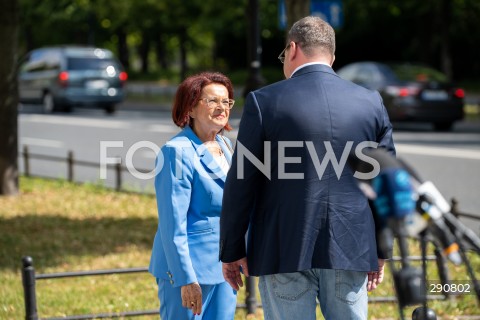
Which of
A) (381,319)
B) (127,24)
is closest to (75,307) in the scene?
(381,319)

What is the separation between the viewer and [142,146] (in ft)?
66.1

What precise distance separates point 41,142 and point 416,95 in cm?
867

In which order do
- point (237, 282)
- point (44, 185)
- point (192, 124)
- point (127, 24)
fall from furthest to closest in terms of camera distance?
1. point (127, 24)
2. point (44, 185)
3. point (192, 124)
4. point (237, 282)

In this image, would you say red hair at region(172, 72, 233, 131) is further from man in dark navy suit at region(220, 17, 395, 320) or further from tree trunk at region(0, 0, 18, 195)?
tree trunk at region(0, 0, 18, 195)

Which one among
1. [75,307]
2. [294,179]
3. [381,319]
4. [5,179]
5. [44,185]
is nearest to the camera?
[294,179]

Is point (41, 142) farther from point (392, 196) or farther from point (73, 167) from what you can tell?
point (392, 196)

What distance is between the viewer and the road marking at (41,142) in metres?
20.7

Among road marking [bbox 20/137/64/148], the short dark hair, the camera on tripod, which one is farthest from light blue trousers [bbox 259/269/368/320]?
road marking [bbox 20/137/64/148]

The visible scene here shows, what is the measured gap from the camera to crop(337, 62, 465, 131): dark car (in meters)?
22.2

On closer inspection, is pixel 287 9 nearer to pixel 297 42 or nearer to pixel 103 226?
pixel 103 226

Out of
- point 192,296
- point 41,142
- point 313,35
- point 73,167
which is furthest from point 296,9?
point 41,142

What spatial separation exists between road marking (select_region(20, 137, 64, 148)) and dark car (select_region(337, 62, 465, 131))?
23.9ft

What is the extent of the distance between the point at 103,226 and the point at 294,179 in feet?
24.2

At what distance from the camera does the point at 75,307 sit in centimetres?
720
